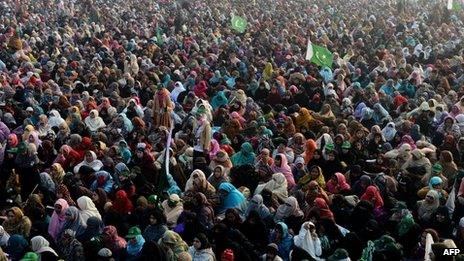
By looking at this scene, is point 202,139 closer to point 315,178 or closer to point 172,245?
point 315,178

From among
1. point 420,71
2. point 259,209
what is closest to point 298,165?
point 259,209

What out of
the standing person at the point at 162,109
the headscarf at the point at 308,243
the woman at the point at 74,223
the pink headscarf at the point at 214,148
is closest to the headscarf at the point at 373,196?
the headscarf at the point at 308,243

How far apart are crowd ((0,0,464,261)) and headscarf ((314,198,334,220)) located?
0.07 ft

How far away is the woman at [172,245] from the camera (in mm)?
6645

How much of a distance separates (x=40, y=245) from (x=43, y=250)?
0.07 metres

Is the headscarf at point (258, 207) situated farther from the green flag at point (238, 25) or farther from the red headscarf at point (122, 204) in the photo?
the green flag at point (238, 25)

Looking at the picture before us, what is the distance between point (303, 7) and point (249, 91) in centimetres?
1240

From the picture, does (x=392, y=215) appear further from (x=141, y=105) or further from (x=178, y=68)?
(x=178, y=68)

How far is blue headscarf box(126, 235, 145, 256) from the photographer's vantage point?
6871 millimetres

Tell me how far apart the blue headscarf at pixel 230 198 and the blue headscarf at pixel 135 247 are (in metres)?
1.18

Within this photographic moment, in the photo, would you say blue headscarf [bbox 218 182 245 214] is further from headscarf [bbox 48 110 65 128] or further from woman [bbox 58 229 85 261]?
headscarf [bbox 48 110 65 128]

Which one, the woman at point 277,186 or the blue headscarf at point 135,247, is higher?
the woman at point 277,186

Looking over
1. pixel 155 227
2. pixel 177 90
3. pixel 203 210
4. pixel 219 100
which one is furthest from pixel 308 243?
pixel 177 90

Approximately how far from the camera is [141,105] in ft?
41.2
